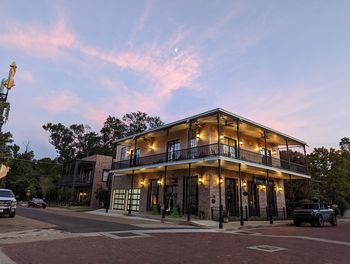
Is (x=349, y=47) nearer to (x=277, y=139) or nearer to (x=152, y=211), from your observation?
(x=277, y=139)

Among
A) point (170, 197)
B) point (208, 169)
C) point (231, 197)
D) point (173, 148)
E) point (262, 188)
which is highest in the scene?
point (173, 148)

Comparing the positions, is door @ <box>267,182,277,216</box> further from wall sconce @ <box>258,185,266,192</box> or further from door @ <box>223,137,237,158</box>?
door @ <box>223,137,237,158</box>

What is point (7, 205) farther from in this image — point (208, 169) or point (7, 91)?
point (208, 169)

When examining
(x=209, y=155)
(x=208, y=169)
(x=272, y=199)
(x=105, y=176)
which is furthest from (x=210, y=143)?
(x=105, y=176)

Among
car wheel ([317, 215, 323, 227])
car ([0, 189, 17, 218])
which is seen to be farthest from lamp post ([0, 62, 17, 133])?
car wheel ([317, 215, 323, 227])

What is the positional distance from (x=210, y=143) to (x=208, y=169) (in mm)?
2273

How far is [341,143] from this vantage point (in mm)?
50844

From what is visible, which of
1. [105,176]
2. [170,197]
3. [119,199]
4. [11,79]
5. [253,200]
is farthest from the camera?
[105,176]

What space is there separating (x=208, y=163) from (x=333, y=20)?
481 inches

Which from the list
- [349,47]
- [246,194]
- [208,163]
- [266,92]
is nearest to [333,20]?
[349,47]

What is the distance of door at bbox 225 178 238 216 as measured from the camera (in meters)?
22.0

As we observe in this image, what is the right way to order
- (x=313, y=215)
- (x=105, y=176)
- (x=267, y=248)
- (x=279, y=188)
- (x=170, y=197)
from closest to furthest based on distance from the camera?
(x=267, y=248)
(x=313, y=215)
(x=170, y=197)
(x=279, y=188)
(x=105, y=176)

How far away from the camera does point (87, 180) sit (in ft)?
132

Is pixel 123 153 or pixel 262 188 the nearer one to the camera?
pixel 262 188
